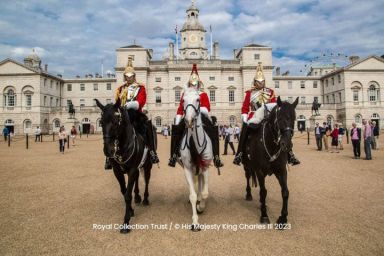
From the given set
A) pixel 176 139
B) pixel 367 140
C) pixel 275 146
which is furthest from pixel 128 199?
pixel 367 140

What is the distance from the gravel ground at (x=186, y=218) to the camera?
160 inches

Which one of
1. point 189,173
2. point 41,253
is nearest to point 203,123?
point 189,173

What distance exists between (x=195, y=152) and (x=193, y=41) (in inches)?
2227

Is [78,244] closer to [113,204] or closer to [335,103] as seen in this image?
[113,204]

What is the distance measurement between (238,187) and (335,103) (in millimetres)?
53464

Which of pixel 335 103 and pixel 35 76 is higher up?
pixel 35 76

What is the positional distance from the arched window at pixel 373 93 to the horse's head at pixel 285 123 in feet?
188

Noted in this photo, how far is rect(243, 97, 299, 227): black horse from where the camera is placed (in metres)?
4.65

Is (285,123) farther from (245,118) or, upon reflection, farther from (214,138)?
(245,118)

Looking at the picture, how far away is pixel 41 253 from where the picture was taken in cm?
393

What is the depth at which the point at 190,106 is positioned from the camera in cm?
457

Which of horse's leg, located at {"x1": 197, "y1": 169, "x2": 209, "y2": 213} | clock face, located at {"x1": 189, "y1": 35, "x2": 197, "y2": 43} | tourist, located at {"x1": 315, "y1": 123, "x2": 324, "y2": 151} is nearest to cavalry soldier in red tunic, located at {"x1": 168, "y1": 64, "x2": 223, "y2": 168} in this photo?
horse's leg, located at {"x1": 197, "y1": 169, "x2": 209, "y2": 213}

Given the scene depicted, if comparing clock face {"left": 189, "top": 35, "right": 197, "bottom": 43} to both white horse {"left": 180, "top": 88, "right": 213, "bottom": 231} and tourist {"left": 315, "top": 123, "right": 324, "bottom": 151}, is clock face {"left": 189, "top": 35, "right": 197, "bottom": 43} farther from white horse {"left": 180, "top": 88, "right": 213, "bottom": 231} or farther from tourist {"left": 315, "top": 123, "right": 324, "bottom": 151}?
white horse {"left": 180, "top": 88, "right": 213, "bottom": 231}

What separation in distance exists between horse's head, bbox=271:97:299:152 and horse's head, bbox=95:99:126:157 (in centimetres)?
284
